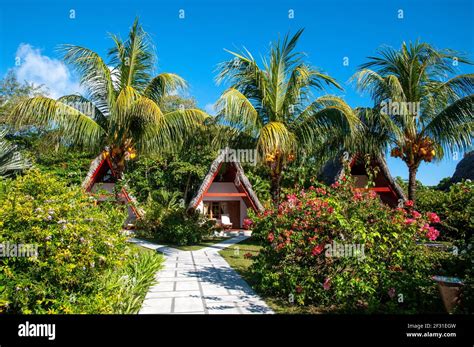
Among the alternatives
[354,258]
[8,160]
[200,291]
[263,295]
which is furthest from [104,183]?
[354,258]

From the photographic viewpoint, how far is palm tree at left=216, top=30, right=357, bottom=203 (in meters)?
8.71

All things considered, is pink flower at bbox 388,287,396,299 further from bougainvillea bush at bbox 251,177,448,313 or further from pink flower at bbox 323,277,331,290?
pink flower at bbox 323,277,331,290

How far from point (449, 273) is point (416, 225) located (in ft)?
2.76

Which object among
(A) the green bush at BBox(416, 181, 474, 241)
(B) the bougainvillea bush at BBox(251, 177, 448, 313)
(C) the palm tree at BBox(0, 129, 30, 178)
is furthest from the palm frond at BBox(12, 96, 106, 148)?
(A) the green bush at BBox(416, 181, 474, 241)

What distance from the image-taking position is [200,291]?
18.4 ft

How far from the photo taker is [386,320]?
3.34m

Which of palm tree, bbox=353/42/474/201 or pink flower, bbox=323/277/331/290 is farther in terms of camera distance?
palm tree, bbox=353/42/474/201

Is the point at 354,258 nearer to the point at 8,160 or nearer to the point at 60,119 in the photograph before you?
the point at 8,160

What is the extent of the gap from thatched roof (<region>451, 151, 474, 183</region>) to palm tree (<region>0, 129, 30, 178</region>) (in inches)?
822

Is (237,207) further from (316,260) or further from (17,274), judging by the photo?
(17,274)

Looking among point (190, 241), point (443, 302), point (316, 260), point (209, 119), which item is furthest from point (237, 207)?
point (443, 302)

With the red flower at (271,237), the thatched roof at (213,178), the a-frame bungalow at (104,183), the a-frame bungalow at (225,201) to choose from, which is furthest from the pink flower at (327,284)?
the a-frame bungalow at (225,201)

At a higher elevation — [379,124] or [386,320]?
[379,124]

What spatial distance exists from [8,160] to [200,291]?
467 cm
